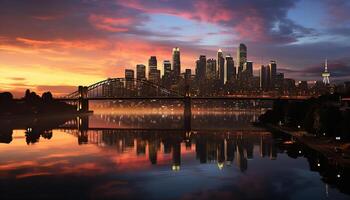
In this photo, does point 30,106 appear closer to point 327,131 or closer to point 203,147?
point 203,147

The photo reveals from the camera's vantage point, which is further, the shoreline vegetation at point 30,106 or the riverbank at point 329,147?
the shoreline vegetation at point 30,106

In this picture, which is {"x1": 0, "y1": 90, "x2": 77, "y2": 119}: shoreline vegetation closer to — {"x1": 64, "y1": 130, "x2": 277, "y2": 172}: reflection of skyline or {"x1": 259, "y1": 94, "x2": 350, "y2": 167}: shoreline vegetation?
{"x1": 64, "y1": 130, "x2": 277, "y2": 172}: reflection of skyline

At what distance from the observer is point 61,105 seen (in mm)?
156000

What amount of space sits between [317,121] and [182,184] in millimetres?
33952

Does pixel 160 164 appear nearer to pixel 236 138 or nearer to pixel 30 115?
A: pixel 236 138

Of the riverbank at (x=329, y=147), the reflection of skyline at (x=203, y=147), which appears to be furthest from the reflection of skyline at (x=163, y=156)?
the riverbank at (x=329, y=147)

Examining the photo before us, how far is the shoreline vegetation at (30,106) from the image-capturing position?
119 m

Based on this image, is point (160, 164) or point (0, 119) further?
point (0, 119)

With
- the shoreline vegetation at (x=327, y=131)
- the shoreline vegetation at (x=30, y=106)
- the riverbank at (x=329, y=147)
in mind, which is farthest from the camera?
the shoreline vegetation at (x=30, y=106)

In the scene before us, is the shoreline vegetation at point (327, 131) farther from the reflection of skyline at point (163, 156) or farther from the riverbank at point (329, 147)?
the reflection of skyline at point (163, 156)

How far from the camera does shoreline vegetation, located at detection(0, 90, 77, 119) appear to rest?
119m

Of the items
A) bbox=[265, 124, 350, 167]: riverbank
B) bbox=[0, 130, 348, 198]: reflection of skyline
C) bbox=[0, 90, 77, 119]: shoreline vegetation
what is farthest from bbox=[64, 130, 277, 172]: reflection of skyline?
bbox=[0, 90, 77, 119]: shoreline vegetation

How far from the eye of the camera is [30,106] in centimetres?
13175

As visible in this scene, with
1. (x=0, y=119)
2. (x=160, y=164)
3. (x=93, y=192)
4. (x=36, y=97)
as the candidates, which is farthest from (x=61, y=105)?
(x=93, y=192)
